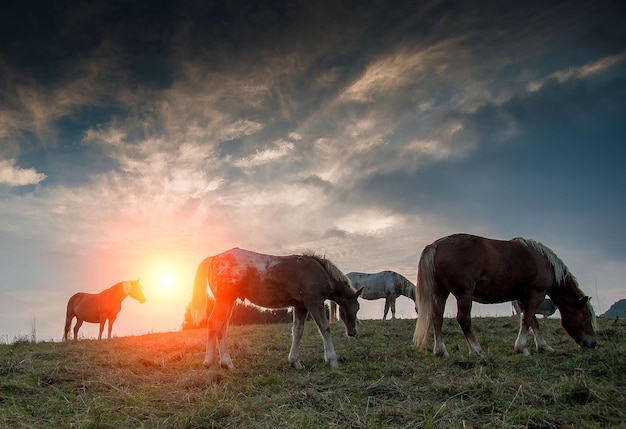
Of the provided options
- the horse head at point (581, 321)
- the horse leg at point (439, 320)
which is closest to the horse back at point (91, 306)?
the horse leg at point (439, 320)

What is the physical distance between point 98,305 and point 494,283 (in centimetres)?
1685

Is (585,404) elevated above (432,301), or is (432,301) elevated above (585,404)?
(432,301)

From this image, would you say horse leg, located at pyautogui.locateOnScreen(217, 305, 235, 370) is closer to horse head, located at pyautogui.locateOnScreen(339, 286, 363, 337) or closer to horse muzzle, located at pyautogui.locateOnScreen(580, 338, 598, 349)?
horse head, located at pyautogui.locateOnScreen(339, 286, 363, 337)

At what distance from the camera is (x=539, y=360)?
24.7 feet

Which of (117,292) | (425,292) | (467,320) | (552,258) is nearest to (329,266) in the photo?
(425,292)

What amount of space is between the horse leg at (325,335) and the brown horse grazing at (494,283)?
169 cm

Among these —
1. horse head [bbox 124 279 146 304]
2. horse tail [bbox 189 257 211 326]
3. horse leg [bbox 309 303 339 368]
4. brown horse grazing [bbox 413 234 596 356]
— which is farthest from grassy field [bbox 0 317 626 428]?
horse head [bbox 124 279 146 304]

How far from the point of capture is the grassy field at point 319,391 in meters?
4.55

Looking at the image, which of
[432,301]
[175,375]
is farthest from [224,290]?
[432,301]

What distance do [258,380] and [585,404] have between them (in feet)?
14.0

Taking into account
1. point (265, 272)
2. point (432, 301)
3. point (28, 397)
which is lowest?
point (28, 397)

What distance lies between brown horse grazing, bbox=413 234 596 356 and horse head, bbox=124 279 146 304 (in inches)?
602

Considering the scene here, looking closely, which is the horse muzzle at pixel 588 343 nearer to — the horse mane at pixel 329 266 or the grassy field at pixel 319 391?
the grassy field at pixel 319 391

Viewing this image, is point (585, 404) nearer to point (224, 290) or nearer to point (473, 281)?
point (473, 281)
